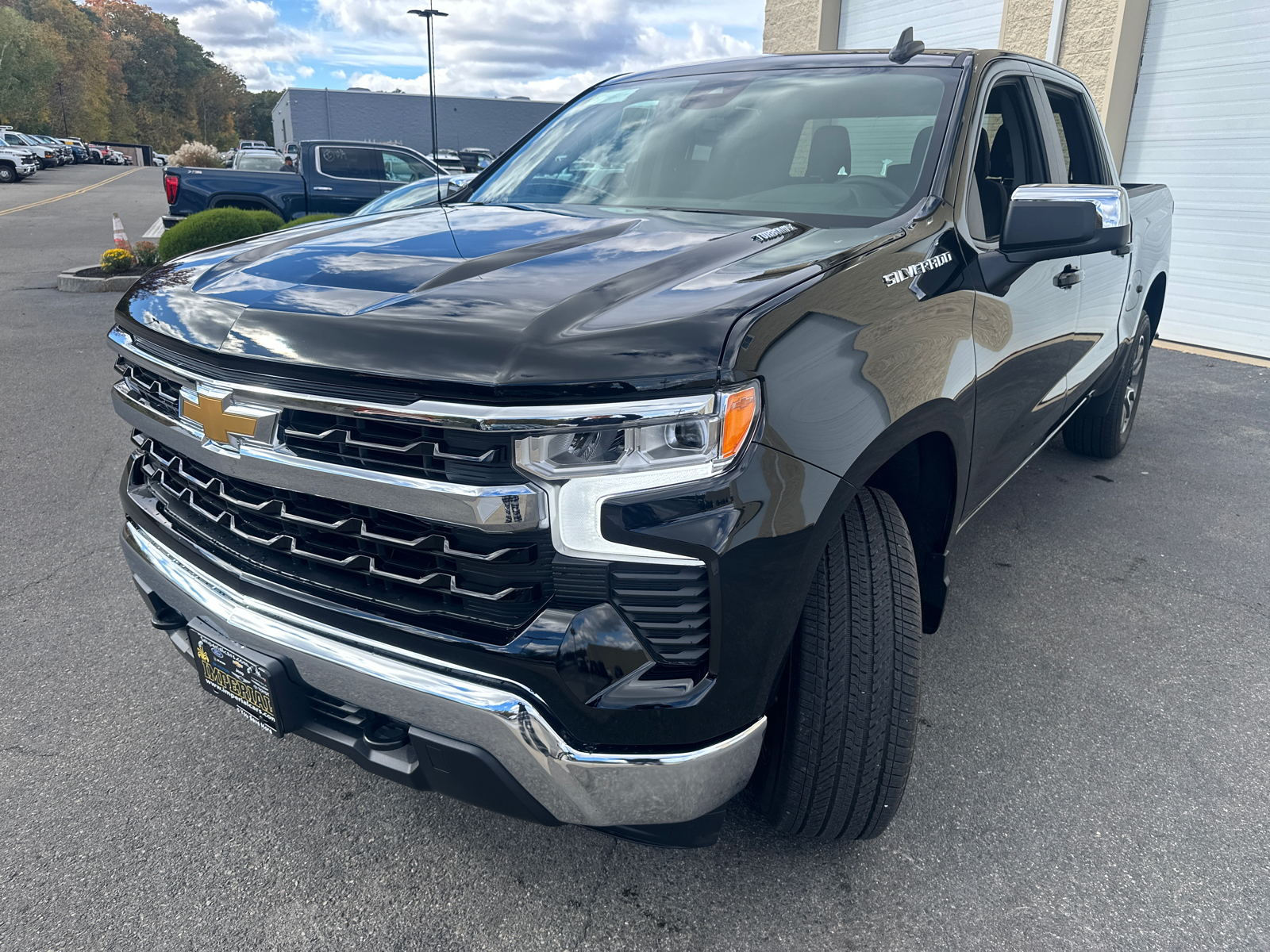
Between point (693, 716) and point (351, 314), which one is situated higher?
point (351, 314)

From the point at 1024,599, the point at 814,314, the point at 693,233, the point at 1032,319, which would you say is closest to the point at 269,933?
the point at 814,314

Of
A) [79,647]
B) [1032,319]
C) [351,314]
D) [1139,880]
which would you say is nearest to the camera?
[351,314]

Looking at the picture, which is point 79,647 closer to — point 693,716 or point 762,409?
point 693,716

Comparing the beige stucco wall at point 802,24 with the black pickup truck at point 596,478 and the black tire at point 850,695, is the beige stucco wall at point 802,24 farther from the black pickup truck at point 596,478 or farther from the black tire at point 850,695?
the black tire at point 850,695

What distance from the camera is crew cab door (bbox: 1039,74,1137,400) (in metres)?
3.16

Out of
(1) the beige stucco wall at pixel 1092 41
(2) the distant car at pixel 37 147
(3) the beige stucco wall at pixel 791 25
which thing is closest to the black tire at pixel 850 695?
(1) the beige stucco wall at pixel 1092 41

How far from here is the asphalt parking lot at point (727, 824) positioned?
6.04ft

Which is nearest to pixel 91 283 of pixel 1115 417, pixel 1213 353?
pixel 1115 417

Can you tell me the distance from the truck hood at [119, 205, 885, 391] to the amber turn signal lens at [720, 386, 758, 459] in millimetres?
63

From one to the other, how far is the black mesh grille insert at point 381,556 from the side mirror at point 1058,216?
1.56m

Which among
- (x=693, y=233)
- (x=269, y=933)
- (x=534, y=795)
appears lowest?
(x=269, y=933)

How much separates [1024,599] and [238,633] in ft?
8.94

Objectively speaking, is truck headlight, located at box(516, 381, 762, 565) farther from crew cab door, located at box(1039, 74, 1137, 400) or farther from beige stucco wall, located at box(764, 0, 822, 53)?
beige stucco wall, located at box(764, 0, 822, 53)

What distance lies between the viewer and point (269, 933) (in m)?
1.81
